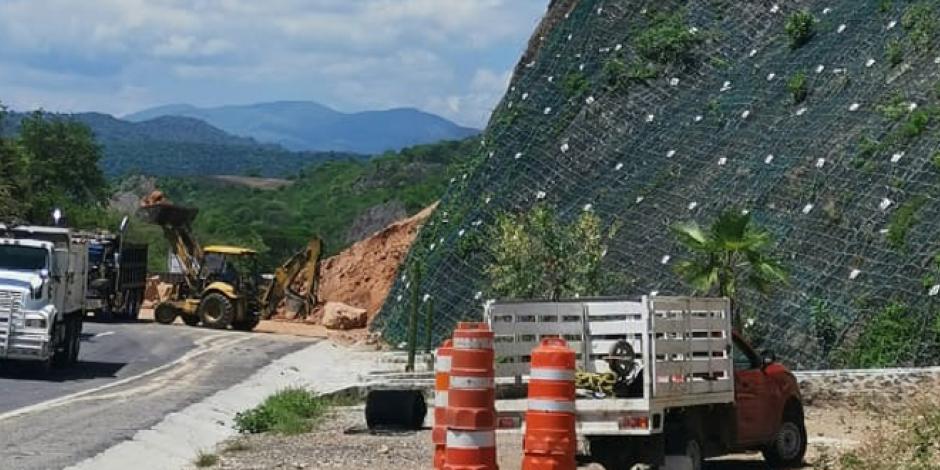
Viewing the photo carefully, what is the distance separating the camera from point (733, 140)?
36531mm

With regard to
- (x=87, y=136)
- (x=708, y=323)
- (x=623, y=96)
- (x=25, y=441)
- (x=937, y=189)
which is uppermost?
(x=87, y=136)

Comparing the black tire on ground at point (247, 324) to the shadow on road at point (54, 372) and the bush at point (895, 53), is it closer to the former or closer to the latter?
the shadow on road at point (54, 372)

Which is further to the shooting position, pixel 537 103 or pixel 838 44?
pixel 537 103

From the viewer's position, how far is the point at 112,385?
88.3ft

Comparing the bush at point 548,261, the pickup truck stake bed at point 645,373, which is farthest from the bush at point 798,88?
the pickup truck stake bed at point 645,373

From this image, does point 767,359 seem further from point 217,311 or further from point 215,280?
point 215,280

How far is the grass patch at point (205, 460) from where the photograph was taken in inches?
661

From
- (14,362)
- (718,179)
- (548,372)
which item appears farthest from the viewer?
(718,179)

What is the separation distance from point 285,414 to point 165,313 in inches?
1182

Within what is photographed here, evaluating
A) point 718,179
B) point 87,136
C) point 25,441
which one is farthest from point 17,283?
point 87,136

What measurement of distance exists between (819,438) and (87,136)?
78.6 meters

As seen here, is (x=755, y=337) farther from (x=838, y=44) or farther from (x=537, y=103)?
(x=537, y=103)

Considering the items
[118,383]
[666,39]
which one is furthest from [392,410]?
[666,39]

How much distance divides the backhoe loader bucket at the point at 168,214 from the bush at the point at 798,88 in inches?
908
